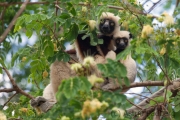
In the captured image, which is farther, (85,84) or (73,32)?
(73,32)

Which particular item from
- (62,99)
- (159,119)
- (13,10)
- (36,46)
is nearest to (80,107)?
(62,99)

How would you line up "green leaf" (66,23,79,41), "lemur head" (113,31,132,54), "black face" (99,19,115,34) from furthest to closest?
1. "lemur head" (113,31,132,54)
2. "black face" (99,19,115,34)
3. "green leaf" (66,23,79,41)

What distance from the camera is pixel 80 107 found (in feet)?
14.1

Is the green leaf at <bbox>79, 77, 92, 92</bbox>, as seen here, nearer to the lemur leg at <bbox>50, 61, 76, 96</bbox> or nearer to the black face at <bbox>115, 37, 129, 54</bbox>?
the lemur leg at <bbox>50, 61, 76, 96</bbox>

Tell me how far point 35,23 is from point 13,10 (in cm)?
498

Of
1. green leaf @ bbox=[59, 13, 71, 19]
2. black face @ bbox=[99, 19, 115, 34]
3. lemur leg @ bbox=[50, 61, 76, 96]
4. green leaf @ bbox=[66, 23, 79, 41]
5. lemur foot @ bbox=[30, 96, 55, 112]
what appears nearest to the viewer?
green leaf @ bbox=[59, 13, 71, 19]

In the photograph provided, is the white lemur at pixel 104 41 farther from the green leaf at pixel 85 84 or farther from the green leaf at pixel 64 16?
the green leaf at pixel 85 84

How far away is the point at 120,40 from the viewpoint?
777 cm

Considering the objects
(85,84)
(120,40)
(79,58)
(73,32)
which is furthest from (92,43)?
(85,84)

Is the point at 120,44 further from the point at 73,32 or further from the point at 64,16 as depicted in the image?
the point at 64,16

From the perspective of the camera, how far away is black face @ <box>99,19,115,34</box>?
7.58m

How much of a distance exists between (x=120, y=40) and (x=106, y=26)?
1.25 feet

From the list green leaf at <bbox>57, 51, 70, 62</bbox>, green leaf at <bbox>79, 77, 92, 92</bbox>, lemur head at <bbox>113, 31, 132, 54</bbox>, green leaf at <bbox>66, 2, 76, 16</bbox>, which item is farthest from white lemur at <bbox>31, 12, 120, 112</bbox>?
green leaf at <bbox>79, 77, 92, 92</bbox>

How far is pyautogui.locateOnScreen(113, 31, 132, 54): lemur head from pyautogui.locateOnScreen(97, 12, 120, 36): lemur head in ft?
0.37
